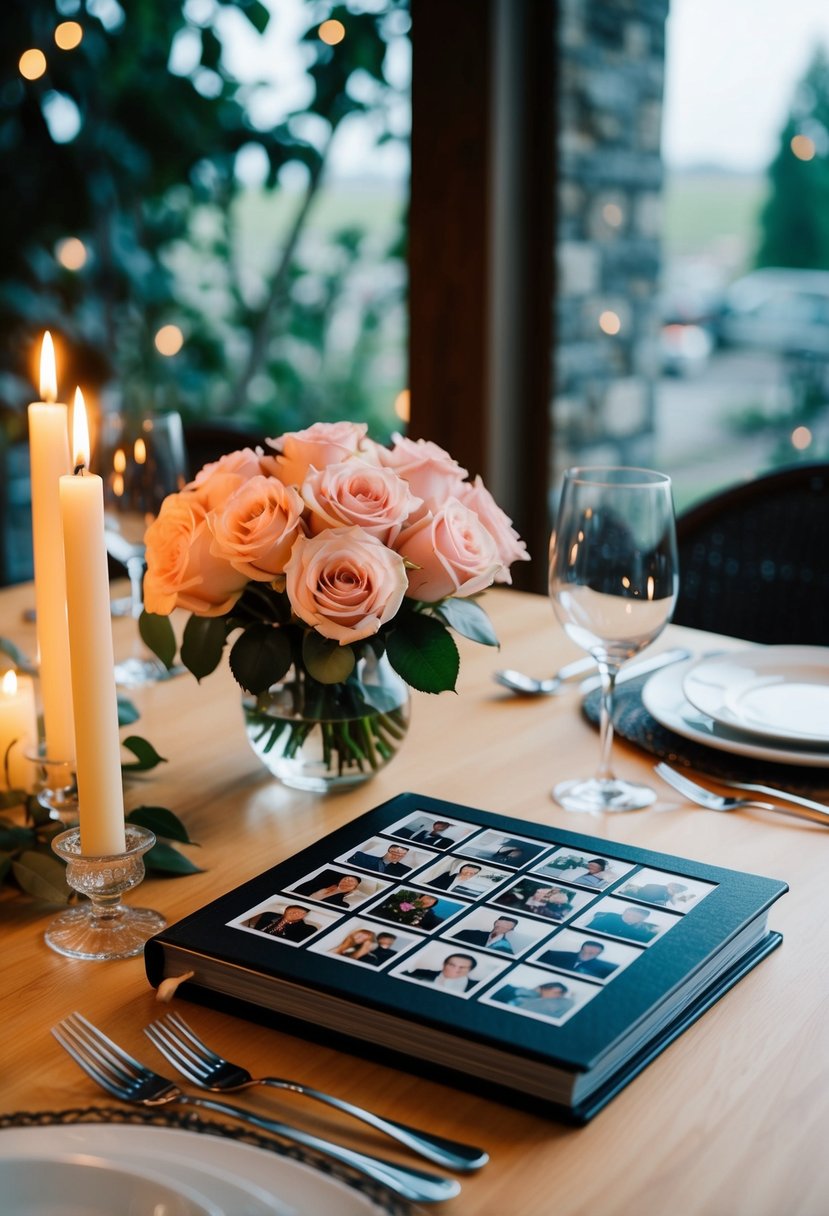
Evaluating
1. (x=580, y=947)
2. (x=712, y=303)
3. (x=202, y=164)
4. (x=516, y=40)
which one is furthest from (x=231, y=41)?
(x=580, y=947)

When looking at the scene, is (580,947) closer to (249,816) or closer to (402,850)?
(402,850)

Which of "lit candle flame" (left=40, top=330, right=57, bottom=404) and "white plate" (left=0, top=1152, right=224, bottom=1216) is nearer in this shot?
"white plate" (left=0, top=1152, right=224, bottom=1216)

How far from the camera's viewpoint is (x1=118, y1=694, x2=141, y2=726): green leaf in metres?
1.16

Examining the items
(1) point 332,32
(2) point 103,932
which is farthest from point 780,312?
(2) point 103,932

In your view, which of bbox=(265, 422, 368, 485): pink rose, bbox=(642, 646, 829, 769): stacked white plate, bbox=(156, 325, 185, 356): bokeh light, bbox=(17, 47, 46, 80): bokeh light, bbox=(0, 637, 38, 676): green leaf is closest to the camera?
bbox=(265, 422, 368, 485): pink rose

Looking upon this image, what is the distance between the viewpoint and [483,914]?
81 centimetres

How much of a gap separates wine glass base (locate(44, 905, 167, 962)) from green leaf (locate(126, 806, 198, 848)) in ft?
0.25

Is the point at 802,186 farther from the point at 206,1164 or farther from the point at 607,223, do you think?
the point at 206,1164

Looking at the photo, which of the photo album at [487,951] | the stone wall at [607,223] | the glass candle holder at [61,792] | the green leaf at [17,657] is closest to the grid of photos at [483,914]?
the photo album at [487,951]

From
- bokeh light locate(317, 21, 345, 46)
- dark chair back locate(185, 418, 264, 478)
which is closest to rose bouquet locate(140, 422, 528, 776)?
dark chair back locate(185, 418, 264, 478)

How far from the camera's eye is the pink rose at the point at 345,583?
0.94 meters

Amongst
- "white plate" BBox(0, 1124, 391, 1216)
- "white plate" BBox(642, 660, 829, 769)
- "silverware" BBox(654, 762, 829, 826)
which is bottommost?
"silverware" BBox(654, 762, 829, 826)

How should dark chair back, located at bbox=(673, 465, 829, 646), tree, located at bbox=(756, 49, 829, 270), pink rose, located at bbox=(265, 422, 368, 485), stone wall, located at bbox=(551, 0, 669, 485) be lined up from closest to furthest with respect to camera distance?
Answer: pink rose, located at bbox=(265, 422, 368, 485) → dark chair back, located at bbox=(673, 465, 829, 646) → tree, located at bbox=(756, 49, 829, 270) → stone wall, located at bbox=(551, 0, 669, 485)

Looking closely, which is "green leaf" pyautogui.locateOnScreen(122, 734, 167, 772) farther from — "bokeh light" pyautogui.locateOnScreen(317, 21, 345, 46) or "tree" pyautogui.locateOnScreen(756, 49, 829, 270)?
"bokeh light" pyautogui.locateOnScreen(317, 21, 345, 46)
